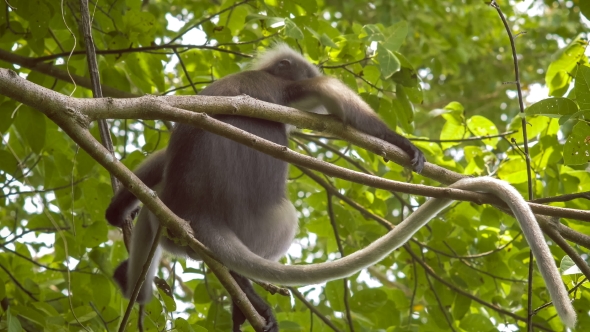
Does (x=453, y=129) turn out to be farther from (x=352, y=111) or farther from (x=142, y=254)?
(x=142, y=254)

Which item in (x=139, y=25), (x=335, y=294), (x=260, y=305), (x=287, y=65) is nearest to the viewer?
(x=260, y=305)

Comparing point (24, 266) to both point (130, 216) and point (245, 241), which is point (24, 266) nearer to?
point (130, 216)

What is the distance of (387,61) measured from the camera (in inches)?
130

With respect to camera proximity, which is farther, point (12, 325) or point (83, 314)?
point (83, 314)

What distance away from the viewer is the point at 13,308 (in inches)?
121

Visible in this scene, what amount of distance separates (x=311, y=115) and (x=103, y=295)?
61.9 inches

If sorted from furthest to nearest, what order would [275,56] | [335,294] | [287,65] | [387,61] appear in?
1. [275,56]
2. [287,65]
3. [335,294]
4. [387,61]

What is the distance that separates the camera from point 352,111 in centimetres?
315

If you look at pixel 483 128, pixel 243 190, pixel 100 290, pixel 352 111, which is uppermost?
pixel 483 128

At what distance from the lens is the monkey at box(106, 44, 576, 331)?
2688 mm

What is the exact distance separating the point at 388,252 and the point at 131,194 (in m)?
1.62

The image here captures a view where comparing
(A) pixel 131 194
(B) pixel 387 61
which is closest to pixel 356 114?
(B) pixel 387 61

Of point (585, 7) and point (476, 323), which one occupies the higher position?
point (585, 7)

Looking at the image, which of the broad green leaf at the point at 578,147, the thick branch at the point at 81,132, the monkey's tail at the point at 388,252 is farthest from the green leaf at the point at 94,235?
the broad green leaf at the point at 578,147
